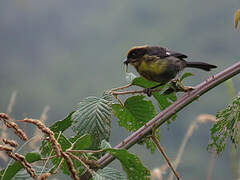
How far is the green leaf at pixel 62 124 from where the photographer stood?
28.0 inches

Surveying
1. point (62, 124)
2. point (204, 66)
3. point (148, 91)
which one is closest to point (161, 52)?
point (204, 66)

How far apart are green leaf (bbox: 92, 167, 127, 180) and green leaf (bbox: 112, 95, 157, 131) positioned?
23cm

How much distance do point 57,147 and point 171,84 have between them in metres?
0.31

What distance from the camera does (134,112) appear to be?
812 mm

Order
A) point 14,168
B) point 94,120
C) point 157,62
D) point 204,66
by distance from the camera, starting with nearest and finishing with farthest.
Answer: point 14,168 → point 94,120 → point 204,66 → point 157,62

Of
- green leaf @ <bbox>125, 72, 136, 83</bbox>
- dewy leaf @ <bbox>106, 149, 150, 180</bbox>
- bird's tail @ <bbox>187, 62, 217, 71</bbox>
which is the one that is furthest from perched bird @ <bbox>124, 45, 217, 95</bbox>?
dewy leaf @ <bbox>106, 149, 150, 180</bbox>

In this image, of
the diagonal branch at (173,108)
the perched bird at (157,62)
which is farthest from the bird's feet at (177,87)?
the perched bird at (157,62)

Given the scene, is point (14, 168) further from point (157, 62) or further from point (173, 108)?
point (157, 62)

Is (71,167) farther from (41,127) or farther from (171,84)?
(171,84)

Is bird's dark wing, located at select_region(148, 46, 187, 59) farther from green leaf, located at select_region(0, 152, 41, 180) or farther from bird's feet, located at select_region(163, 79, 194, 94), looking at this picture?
green leaf, located at select_region(0, 152, 41, 180)

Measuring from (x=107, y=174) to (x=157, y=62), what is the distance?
2.77 feet

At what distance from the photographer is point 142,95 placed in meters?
0.80

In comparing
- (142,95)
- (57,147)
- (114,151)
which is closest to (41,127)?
(57,147)

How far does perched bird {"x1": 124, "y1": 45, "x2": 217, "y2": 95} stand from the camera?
1.25 m
